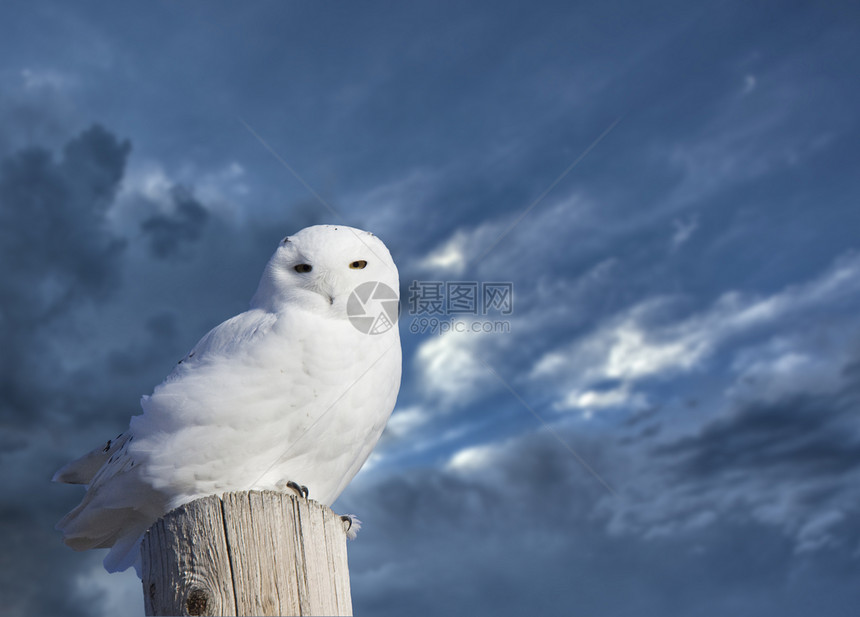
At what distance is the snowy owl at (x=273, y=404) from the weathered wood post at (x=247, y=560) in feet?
3.05

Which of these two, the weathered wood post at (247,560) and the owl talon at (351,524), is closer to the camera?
the weathered wood post at (247,560)

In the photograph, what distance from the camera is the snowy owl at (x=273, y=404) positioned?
4.27 meters

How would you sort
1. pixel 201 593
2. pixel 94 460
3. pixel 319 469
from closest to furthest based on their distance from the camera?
pixel 201 593, pixel 319 469, pixel 94 460

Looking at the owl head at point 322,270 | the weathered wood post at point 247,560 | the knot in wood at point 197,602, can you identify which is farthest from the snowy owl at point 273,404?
the knot in wood at point 197,602

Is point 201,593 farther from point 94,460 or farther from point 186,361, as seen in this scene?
point 94,460

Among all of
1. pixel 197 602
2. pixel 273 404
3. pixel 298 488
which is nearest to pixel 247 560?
pixel 197 602

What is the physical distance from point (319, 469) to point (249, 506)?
137cm

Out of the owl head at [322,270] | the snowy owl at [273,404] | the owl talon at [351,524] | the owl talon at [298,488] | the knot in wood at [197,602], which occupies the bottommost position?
the knot in wood at [197,602]

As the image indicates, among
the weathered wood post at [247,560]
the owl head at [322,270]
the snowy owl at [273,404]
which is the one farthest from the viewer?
the owl head at [322,270]

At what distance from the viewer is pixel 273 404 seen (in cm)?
429

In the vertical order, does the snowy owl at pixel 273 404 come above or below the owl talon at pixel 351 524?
above

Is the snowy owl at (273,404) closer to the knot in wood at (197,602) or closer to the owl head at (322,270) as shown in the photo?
the owl head at (322,270)

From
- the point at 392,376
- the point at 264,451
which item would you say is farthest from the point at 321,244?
the point at 264,451

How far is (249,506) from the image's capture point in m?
3.25
